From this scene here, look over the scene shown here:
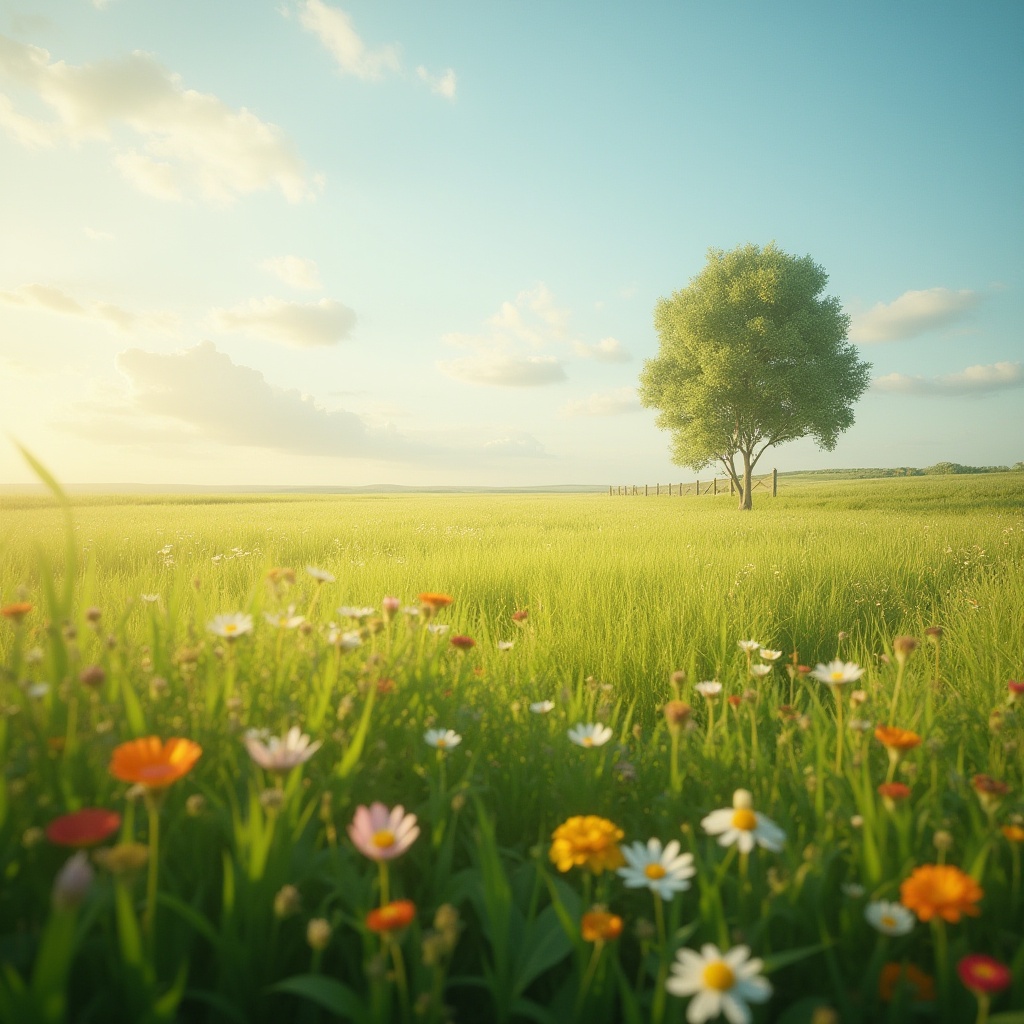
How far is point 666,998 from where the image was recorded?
43.6 inches

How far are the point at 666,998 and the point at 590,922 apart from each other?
217 millimetres

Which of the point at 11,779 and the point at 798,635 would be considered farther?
the point at 798,635

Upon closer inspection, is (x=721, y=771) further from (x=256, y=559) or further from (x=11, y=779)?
(x=256, y=559)

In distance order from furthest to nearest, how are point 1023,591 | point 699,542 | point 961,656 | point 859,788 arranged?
point 699,542 → point 1023,591 → point 961,656 → point 859,788

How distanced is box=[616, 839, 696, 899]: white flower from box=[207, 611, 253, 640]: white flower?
49.8 inches

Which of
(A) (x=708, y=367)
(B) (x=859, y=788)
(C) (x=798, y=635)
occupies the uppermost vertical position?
(A) (x=708, y=367)

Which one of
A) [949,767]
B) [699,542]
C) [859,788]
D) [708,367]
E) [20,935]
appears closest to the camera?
[20,935]

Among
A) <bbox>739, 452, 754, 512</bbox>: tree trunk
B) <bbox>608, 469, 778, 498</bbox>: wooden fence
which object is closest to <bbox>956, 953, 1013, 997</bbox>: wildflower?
<bbox>739, 452, 754, 512</bbox>: tree trunk

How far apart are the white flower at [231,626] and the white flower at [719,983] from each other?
1.43 m

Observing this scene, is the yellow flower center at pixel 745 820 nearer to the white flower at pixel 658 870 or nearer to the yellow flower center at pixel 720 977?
the white flower at pixel 658 870

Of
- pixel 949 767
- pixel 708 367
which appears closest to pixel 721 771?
pixel 949 767

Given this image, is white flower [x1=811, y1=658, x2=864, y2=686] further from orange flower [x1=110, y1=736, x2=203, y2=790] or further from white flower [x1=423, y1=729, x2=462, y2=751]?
orange flower [x1=110, y1=736, x2=203, y2=790]

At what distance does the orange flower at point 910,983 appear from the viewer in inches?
45.1

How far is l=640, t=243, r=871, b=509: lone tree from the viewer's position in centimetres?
2592
